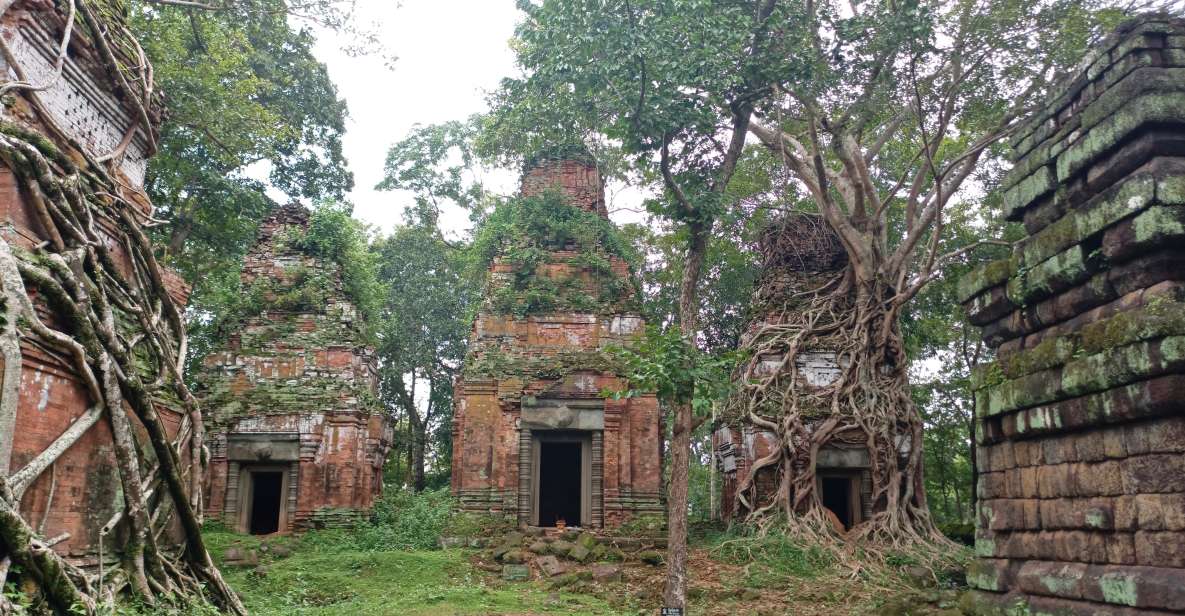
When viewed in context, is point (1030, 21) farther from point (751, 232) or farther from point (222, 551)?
point (222, 551)

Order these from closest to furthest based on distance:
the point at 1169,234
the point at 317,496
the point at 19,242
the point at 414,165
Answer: the point at 1169,234 < the point at 19,242 < the point at 317,496 < the point at 414,165

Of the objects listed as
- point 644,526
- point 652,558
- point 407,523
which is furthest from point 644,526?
point 407,523

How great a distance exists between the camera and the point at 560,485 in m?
19.3

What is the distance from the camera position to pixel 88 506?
6148mm

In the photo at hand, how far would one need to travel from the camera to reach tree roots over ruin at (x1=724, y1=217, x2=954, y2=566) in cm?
1263

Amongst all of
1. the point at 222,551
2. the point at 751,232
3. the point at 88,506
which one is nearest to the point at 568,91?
the point at 751,232

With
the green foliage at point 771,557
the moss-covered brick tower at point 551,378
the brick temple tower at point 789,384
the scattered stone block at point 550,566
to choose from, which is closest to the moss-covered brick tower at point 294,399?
the moss-covered brick tower at point 551,378

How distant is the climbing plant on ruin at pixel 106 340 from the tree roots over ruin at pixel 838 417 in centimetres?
769

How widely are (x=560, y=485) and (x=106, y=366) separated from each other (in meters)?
14.0

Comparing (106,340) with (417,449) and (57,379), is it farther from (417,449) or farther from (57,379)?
(417,449)

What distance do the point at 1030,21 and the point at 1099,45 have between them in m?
7.91

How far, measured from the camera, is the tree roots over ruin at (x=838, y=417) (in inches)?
497

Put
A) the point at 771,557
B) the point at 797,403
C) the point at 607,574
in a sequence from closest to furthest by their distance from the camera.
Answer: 1. the point at 607,574
2. the point at 771,557
3. the point at 797,403

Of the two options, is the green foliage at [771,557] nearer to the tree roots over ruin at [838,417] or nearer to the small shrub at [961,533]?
the tree roots over ruin at [838,417]
